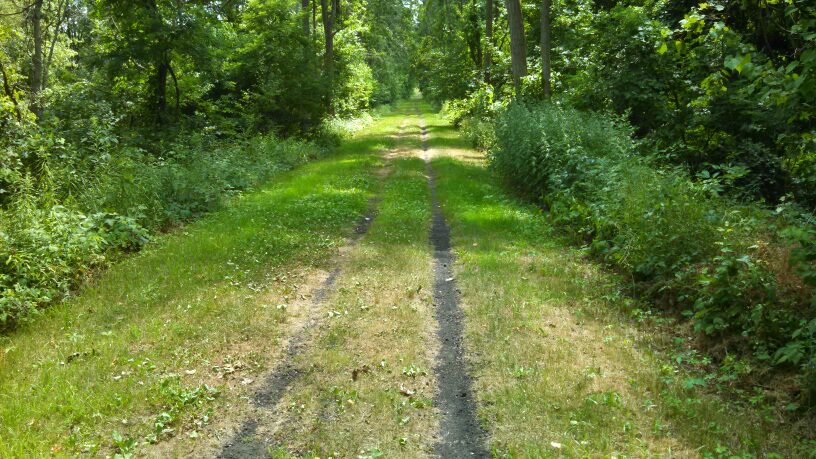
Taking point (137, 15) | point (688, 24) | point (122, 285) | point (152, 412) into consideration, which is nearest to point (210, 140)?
point (137, 15)

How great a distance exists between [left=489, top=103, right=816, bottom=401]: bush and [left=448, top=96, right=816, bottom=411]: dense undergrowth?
0.04 feet

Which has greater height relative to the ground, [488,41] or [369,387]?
[488,41]

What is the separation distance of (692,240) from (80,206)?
9.83 meters

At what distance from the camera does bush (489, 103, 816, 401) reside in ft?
18.4

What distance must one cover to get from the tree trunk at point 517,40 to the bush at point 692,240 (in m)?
9.07

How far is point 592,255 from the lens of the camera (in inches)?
392

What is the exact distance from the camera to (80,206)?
1023 centimetres

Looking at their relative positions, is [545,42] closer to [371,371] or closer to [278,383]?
[371,371]

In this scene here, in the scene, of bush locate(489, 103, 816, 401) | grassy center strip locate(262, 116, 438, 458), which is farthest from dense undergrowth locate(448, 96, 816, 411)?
grassy center strip locate(262, 116, 438, 458)

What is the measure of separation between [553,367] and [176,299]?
16.8ft

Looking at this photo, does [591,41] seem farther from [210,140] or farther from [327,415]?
[327,415]

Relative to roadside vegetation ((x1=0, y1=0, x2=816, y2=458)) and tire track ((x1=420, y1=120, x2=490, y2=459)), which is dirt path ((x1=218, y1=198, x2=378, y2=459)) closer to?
roadside vegetation ((x1=0, y1=0, x2=816, y2=458))

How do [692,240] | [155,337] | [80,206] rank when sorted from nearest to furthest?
[155,337] < [692,240] < [80,206]

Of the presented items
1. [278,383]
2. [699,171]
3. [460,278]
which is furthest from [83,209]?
[699,171]
